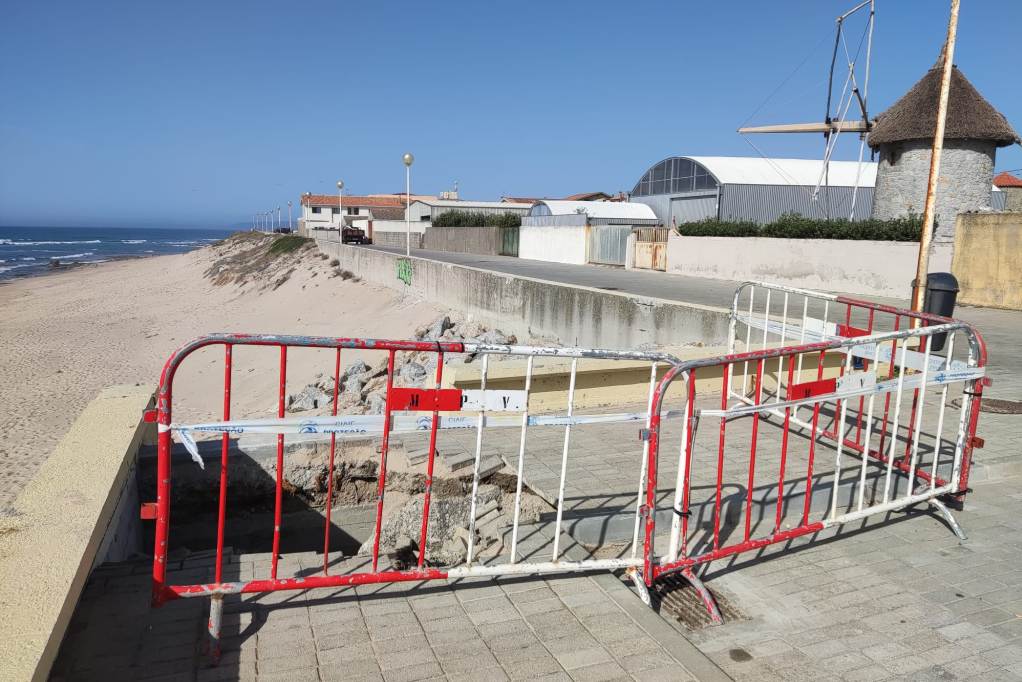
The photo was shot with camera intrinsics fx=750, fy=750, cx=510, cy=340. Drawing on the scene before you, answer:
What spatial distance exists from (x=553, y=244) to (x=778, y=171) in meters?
11.4

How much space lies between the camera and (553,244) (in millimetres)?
33688

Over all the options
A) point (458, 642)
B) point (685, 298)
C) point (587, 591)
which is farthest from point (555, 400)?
point (685, 298)

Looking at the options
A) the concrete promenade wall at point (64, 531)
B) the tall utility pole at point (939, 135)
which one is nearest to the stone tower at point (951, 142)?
the tall utility pole at point (939, 135)

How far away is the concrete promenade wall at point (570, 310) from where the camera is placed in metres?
11.5

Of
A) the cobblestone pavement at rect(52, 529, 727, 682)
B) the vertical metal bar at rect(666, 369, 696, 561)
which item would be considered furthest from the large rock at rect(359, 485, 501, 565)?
the vertical metal bar at rect(666, 369, 696, 561)

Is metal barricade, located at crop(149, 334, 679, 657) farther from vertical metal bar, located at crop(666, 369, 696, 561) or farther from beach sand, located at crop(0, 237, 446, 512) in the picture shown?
beach sand, located at crop(0, 237, 446, 512)

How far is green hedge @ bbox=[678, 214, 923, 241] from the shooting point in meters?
18.3

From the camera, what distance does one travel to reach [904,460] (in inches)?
223

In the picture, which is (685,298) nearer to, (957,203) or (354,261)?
(957,203)

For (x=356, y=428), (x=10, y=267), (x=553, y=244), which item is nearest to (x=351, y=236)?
(x=553, y=244)

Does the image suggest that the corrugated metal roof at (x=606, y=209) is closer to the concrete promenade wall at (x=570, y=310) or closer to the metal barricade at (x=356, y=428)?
the concrete promenade wall at (x=570, y=310)

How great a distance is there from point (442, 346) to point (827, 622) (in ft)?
A: 7.83

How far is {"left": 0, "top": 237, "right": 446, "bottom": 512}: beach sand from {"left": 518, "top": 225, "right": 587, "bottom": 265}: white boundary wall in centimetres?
875

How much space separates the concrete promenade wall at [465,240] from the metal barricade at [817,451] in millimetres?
33092
